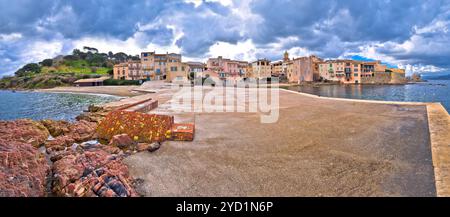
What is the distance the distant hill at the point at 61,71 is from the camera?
211 feet

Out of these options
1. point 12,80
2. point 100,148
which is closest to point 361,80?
point 100,148

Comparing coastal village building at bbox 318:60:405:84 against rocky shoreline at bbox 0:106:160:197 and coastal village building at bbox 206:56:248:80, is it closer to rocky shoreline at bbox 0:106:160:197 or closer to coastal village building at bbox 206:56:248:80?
coastal village building at bbox 206:56:248:80

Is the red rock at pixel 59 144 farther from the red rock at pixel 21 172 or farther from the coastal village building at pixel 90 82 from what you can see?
the coastal village building at pixel 90 82

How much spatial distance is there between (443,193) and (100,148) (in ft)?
18.1

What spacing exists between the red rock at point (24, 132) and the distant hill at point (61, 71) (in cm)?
6810

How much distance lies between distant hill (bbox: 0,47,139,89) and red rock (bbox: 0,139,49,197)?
71.8 metres

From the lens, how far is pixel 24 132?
221 inches

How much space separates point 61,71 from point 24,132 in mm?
93081

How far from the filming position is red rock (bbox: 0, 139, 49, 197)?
260cm

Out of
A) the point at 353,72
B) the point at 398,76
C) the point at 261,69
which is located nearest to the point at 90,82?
the point at 261,69

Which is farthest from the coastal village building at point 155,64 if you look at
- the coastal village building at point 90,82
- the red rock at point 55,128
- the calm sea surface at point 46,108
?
the red rock at point 55,128

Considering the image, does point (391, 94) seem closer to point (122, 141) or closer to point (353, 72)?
point (353, 72)
